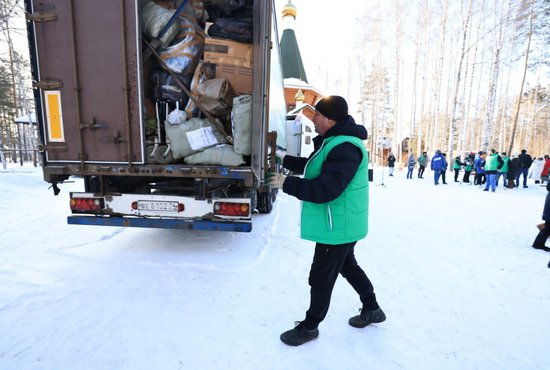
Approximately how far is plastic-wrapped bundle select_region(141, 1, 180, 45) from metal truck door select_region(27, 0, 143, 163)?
1.20 ft

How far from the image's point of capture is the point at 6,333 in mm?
2043

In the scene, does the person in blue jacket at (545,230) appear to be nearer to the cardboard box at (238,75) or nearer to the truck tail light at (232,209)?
the truck tail light at (232,209)

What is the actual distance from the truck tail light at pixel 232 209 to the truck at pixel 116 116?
0.01 meters

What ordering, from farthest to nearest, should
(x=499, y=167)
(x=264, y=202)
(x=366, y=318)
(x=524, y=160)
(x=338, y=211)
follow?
(x=524, y=160) → (x=499, y=167) → (x=264, y=202) → (x=366, y=318) → (x=338, y=211)

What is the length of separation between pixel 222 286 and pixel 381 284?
5.33 feet

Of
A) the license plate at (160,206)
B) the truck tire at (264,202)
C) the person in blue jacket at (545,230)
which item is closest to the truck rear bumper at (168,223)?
the license plate at (160,206)

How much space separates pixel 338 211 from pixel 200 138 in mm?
1837

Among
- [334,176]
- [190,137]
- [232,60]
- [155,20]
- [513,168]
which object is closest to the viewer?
[334,176]

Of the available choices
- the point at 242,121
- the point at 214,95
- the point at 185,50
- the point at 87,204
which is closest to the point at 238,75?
the point at 214,95

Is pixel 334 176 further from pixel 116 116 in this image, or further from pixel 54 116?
pixel 54 116

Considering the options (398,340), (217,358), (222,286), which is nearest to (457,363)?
(398,340)

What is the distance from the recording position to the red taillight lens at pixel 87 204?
3291 mm

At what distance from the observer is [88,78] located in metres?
2.90

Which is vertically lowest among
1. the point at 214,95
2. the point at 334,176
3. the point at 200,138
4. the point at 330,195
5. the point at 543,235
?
the point at 543,235
